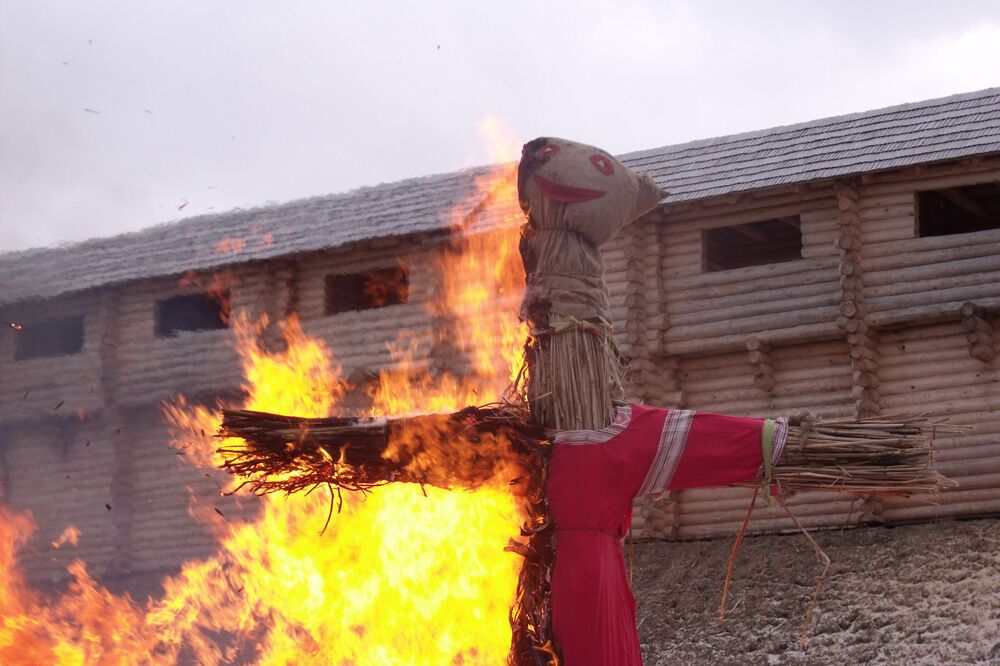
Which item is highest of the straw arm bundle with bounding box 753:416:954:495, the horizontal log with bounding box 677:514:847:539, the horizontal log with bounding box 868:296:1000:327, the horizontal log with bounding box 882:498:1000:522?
the horizontal log with bounding box 868:296:1000:327

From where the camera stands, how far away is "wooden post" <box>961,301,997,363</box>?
15227 millimetres

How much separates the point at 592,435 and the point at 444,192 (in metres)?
14.6

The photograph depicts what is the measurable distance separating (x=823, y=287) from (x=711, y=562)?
3.77 metres

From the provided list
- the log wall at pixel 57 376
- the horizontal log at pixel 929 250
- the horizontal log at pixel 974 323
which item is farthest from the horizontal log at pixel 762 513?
the log wall at pixel 57 376

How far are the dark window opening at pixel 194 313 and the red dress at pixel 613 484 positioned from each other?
15.9m

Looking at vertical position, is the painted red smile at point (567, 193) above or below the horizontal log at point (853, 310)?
below

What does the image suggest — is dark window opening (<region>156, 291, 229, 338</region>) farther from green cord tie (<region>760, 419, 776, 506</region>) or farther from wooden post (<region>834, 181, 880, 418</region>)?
green cord tie (<region>760, 419, 776, 506</region>)

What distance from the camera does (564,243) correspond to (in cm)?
561

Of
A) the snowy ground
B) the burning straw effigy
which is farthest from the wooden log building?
→ the burning straw effigy

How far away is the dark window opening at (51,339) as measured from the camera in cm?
2152

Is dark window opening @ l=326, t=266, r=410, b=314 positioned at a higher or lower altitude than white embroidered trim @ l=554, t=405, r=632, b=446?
higher

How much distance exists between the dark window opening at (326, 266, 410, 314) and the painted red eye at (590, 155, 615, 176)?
1348cm

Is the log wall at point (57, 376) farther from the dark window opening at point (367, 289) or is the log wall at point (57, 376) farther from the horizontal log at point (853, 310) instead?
the horizontal log at point (853, 310)

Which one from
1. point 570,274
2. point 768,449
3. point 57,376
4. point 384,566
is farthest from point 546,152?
point 57,376
